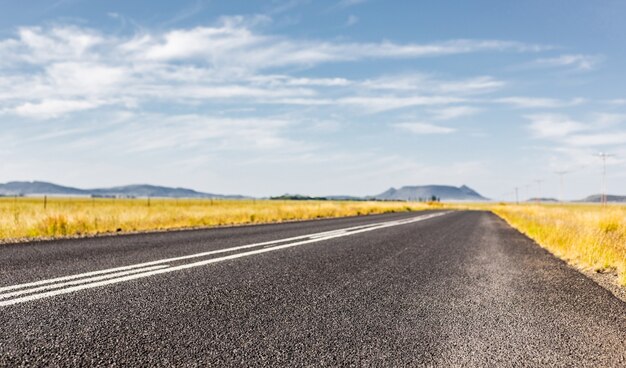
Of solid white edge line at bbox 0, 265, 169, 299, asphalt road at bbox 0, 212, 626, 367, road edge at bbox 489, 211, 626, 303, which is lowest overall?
road edge at bbox 489, 211, 626, 303

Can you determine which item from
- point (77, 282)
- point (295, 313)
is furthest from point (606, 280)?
point (77, 282)

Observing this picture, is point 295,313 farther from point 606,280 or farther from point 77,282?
point 606,280

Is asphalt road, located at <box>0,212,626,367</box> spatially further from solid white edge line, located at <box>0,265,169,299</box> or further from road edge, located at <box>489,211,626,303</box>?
road edge, located at <box>489,211,626,303</box>

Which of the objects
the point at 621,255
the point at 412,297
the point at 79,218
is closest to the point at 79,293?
the point at 412,297

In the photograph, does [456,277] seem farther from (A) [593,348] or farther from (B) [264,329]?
(B) [264,329]

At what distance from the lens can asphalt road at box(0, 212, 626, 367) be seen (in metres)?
3.21

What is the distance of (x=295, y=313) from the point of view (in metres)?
4.31

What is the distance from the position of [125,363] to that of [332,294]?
2.73 meters

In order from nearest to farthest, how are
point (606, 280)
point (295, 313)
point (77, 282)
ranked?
point (295, 313)
point (77, 282)
point (606, 280)

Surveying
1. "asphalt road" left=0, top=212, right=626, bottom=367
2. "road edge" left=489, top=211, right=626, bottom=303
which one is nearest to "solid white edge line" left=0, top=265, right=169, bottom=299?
"asphalt road" left=0, top=212, right=626, bottom=367

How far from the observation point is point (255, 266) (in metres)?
7.10

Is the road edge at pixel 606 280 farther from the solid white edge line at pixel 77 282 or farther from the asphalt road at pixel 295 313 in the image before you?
the solid white edge line at pixel 77 282

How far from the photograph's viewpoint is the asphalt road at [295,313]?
126 inches

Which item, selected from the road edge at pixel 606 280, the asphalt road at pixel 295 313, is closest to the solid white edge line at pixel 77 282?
the asphalt road at pixel 295 313
